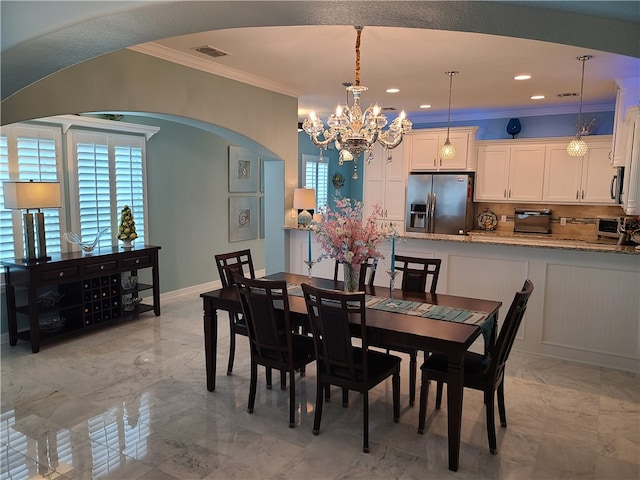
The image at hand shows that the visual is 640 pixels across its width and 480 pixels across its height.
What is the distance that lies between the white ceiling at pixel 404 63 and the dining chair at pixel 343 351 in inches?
81.4

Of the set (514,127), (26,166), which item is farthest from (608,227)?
(26,166)

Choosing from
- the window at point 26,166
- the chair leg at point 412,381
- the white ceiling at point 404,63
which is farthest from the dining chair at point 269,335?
the window at point 26,166

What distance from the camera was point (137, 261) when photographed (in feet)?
17.1

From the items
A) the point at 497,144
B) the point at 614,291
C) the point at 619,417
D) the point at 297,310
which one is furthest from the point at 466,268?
Answer: the point at 497,144

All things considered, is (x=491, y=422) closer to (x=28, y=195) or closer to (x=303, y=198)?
(x=303, y=198)

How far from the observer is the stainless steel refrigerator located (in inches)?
279

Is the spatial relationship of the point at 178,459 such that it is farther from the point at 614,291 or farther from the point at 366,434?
the point at 614,291

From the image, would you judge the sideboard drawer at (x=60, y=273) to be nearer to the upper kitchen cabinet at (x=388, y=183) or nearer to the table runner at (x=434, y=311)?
the table runner at (x=434, y=311)

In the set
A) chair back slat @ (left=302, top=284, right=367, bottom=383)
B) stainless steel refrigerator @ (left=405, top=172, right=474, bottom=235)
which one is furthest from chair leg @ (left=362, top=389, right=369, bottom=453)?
stainless steel refrigerator @ (left=405, top=172, right=474, bottom=235)

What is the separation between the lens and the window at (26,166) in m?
4.42

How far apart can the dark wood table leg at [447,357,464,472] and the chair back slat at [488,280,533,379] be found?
0.27 meters

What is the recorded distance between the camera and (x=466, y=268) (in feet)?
→ 15.4

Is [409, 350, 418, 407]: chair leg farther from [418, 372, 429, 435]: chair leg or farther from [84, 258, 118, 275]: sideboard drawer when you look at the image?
[84, 258, 118, 275]: sideboard drawer

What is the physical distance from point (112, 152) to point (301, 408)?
3.85 metres
